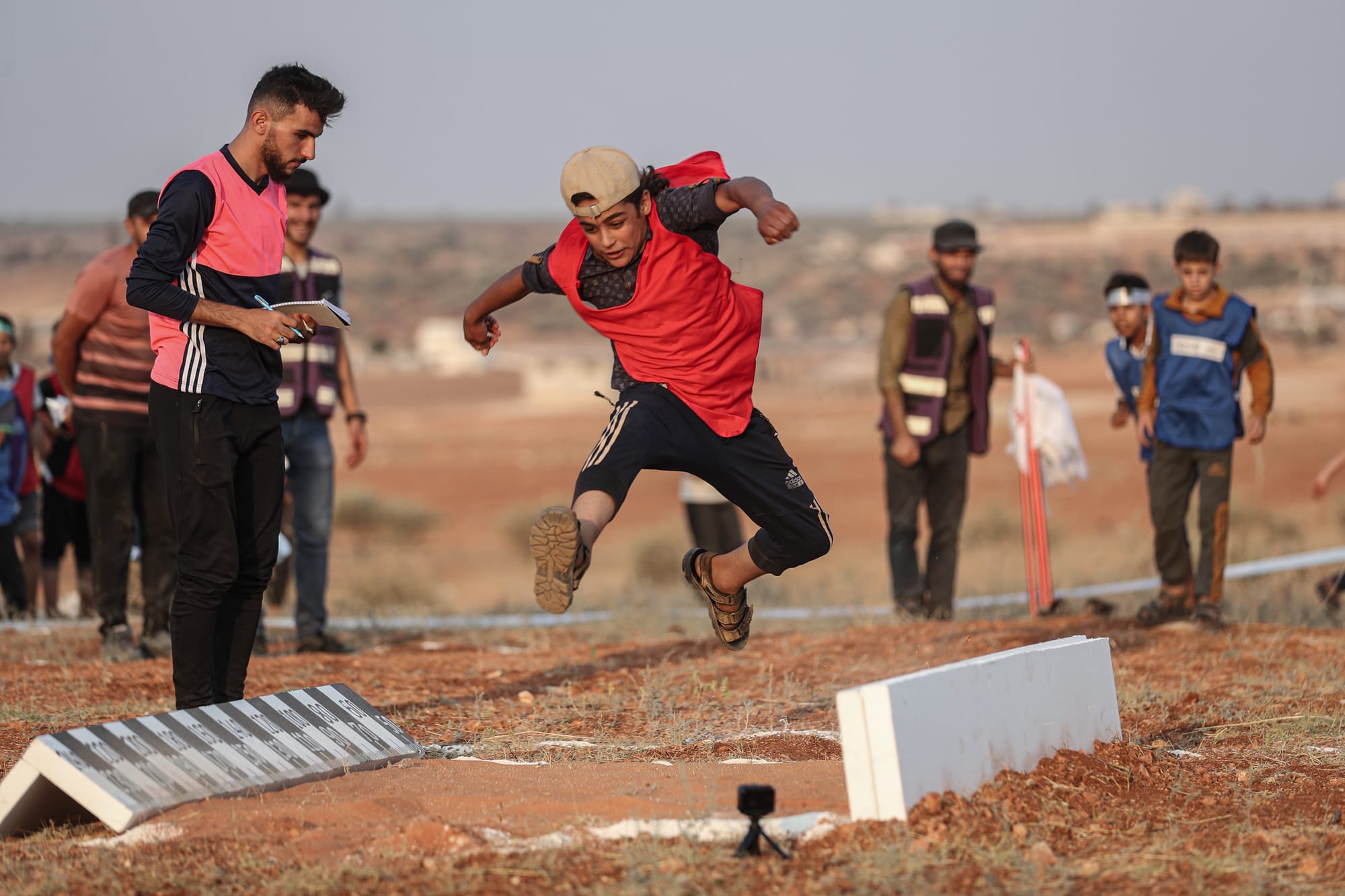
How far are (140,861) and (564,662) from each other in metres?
4.08

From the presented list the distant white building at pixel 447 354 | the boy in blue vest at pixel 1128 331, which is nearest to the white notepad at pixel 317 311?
the boy in blue vest at pixel 1128 331

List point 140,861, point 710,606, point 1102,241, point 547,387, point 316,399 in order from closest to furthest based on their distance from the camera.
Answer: point 140,861, point 710,606, point 316,399, point 547,387, point 1102,241

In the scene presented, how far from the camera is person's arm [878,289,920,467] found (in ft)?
31.0

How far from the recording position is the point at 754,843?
387 centimetres

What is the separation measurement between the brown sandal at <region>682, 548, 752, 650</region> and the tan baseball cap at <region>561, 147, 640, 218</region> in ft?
4.89

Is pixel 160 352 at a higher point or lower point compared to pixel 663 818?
higher

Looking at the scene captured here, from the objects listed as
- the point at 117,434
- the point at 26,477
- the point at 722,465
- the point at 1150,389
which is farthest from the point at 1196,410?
the point at 26,477

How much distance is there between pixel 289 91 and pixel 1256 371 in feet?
20.4

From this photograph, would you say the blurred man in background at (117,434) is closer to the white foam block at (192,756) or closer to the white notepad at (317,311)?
the white foam block at (192,756)

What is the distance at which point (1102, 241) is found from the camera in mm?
91750

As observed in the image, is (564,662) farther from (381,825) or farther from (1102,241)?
(1102,241)

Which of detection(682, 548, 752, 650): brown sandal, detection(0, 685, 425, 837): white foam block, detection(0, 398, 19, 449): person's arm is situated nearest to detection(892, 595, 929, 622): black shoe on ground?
detection(682, 548, 752, 650): brown sandal

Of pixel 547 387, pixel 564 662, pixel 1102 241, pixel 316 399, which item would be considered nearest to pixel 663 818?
pixel 564 662

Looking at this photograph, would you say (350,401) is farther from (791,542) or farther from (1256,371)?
(1256,371)
